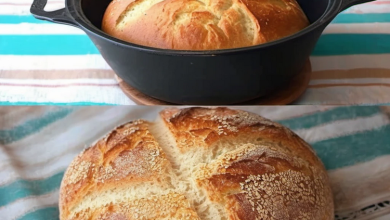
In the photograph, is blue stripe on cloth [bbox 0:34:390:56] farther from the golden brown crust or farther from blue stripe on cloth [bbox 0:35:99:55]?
the golden brown crust

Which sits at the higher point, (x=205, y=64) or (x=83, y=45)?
(x=205, y=64)

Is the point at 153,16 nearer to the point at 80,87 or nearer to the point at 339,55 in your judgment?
the point at 80,87

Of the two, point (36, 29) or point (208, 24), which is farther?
point (36, 29)

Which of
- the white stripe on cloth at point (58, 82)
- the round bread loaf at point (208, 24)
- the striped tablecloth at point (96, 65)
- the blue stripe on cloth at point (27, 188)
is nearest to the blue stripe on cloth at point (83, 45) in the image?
the striped tablecloth at point (96, 65)

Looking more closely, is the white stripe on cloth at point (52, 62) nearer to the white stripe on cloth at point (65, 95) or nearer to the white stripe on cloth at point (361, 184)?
the white stripe on cloth at point (65, 95)

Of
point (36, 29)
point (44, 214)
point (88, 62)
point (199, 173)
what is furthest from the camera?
point (36, 29)

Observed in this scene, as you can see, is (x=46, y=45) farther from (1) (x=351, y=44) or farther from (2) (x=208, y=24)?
(1) (x=351, y=44)

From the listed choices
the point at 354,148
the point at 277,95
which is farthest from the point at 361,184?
the point at 277,95

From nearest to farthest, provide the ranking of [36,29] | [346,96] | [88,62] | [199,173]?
[199,173] < [346,96] < [88,62] < [36,29]
